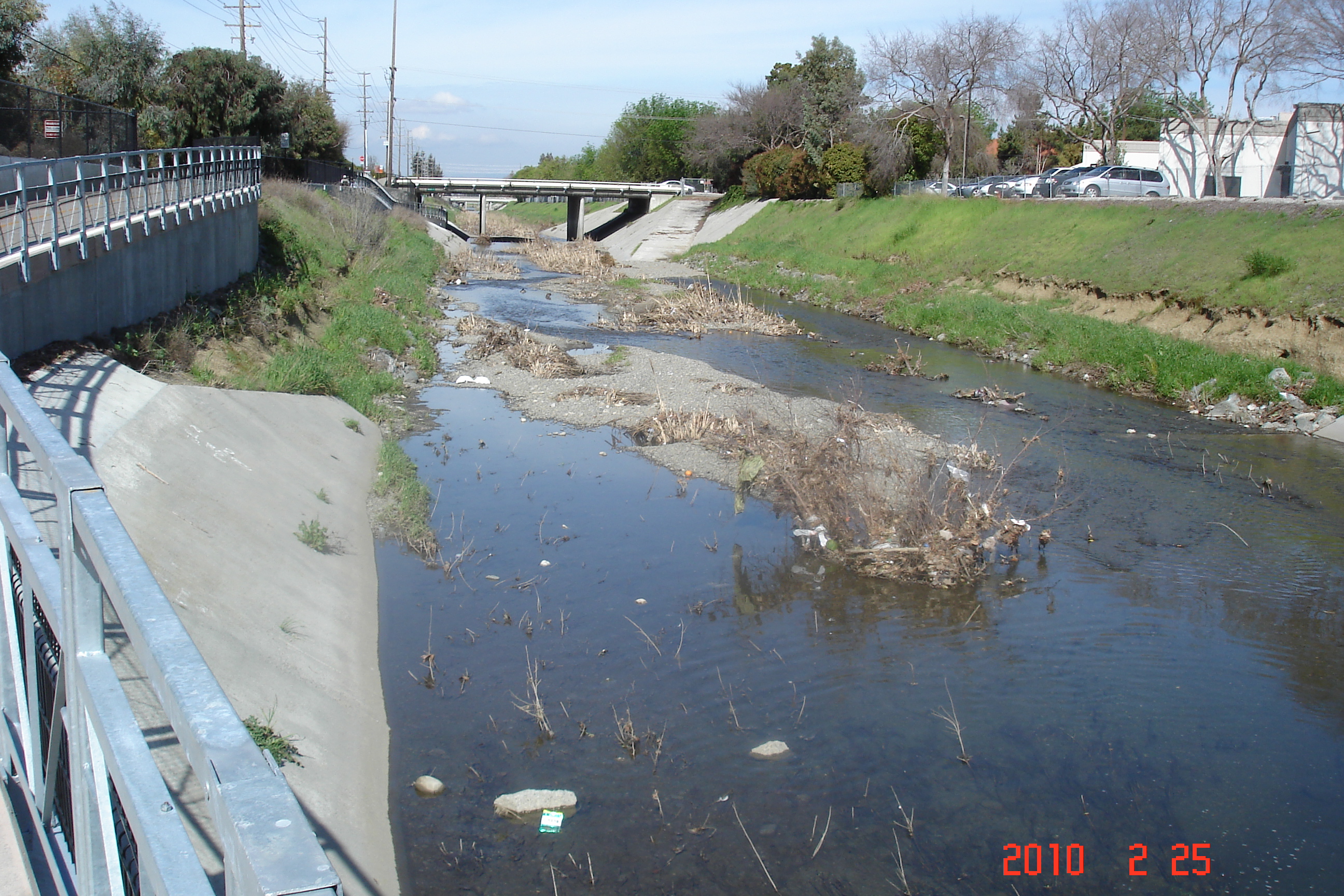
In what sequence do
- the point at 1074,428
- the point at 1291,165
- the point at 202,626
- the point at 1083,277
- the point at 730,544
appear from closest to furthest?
the point at 202,626 → the point at 730,544 → the point at 1074,428 → the point at 1083,277 → the point at 1291,165

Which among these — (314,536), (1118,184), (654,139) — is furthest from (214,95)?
(654,139)

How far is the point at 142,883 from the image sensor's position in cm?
217

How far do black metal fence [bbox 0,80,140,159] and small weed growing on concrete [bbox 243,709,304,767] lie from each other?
56.6ft

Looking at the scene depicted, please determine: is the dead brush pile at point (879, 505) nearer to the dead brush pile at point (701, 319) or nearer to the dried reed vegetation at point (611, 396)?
the dried reed vegetation at point (611, 396)

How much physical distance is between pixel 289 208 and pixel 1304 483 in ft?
94.1

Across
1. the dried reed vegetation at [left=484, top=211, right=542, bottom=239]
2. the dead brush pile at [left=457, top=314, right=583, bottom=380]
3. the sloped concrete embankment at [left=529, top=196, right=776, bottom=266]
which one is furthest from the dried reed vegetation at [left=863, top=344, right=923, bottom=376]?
the dried reed vegetation at [left=484, top=211, right=542, bottom=239]

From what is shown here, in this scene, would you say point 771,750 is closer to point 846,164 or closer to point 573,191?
point 846,164

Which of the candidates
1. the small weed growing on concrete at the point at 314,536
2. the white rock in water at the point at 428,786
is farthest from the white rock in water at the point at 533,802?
the small weed growing on concrete at the point at 314,536

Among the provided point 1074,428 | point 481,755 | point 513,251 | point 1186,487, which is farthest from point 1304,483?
point 513,251

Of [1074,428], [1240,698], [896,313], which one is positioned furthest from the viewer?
[896,313]

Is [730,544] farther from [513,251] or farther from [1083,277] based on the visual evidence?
[513,251]

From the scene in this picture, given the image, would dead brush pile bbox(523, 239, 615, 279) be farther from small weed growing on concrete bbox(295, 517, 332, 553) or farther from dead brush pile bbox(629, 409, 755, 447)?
small weed growing on concrete bbox(295, 517, 332, 553)

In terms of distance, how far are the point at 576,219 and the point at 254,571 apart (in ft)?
250

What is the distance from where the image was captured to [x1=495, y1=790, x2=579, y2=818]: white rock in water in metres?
6.96
